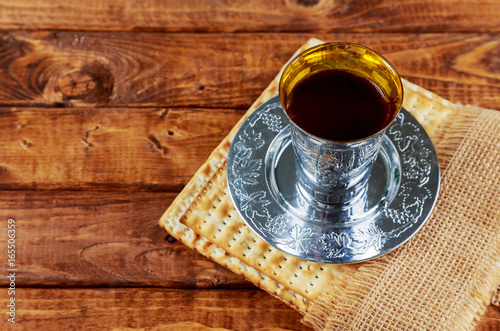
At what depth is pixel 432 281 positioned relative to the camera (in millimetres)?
724

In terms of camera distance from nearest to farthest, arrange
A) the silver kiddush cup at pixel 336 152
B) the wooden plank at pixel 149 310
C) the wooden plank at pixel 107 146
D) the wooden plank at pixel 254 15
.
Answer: the silver kiddush cup at pixel 336 152
the wooden plank at pixel 149 310
the wooden plank at pixel 107 146
the wooden plank at pixel 254 15

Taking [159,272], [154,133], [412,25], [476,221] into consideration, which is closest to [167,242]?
[159,272]

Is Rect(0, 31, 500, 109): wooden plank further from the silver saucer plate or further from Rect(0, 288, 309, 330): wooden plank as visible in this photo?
Rect(0, 288, 309, 330): wooden plank

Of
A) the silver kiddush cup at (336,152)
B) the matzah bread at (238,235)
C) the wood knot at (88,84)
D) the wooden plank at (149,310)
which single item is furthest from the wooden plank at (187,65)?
the wooden plank at (149,310)

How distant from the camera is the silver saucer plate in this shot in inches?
29.3

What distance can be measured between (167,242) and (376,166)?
377mm

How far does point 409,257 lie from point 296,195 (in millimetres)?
199

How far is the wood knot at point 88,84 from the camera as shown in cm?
97

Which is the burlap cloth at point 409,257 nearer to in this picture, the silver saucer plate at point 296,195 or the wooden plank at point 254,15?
the silver saucer plate at point 296,195

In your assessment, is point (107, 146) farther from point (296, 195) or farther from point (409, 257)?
point (409, 257)

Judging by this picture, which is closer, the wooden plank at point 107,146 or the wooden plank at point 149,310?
the wooden plank at point 149,310

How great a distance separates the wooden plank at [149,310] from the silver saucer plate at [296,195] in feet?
0.39

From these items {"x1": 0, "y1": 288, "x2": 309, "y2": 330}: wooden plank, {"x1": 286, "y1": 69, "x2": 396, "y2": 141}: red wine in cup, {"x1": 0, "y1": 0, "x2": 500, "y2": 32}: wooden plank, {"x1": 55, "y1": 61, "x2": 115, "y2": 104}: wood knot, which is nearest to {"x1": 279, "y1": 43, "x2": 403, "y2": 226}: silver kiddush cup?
{"x1": 286, "y1": 69, "x2": 396, "y2": 141}: red wine in cup

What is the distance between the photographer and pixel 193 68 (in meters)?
0.99
